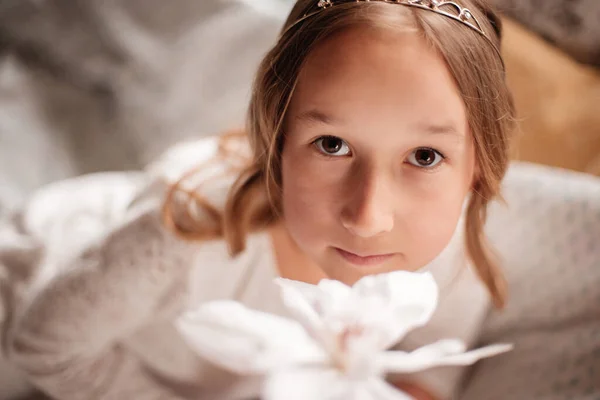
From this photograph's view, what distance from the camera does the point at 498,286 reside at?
65 centimetres

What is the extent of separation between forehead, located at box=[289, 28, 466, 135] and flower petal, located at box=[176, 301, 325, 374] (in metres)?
0.15

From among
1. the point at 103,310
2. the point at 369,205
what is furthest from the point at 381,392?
the point at 103,310

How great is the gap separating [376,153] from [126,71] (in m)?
0.84

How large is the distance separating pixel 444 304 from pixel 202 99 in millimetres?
631

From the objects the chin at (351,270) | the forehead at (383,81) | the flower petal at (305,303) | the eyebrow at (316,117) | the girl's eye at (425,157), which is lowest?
the chin at (351,270)

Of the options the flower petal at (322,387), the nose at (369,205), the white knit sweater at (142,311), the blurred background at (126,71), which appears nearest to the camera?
the flower petal at (322,387)

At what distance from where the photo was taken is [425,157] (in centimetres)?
43

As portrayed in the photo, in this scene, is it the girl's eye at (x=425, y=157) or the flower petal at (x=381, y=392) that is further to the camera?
the girl's eye at (x=425, y=157)

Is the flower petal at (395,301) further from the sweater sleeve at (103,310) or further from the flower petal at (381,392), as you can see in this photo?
the sweater sleeve at (103,310)

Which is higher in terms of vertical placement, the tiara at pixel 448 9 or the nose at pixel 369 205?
the tiara at pixel 448 9

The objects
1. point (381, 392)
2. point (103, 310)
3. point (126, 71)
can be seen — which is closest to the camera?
point (381, 392)

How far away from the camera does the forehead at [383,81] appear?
0.40m

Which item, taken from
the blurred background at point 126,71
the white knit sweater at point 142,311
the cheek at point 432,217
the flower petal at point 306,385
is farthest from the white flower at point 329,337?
the blurred background at point 126,71

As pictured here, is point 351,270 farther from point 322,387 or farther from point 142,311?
point 142,311
